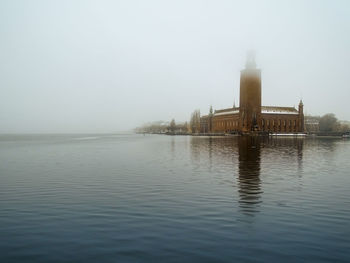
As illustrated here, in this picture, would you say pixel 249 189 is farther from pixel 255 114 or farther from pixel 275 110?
pixel 275 110

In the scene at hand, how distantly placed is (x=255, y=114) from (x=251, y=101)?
6419mm

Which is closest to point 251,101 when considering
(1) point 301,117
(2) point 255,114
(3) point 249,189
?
(2) point 255,114

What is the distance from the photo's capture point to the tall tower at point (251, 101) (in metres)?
169

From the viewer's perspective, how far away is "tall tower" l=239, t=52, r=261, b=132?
→ 169m

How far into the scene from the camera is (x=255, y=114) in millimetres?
169250

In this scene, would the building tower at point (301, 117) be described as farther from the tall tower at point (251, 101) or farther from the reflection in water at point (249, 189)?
the reflection in water at point (249, 189)

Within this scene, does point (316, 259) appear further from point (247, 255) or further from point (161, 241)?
point (161, 241)

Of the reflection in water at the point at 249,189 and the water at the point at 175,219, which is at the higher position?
the reflection in water at the point at 249,189

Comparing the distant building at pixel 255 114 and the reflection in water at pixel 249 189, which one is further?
the distant building at pixel 255 114

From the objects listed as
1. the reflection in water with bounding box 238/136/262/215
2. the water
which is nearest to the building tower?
the reflection in water with bounding box 238/136/262/215

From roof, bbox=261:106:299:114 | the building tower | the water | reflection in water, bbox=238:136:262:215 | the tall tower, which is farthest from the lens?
the building tower

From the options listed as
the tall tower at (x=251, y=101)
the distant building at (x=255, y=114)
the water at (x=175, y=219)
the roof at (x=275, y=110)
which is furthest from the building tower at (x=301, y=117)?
the water at (x=175, y=219)

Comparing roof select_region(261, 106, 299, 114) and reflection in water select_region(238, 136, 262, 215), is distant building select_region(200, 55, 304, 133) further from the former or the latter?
reflection in water select_region(238, 136, 262, 215)

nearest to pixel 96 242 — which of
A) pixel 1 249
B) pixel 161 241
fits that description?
pixel 161 241
